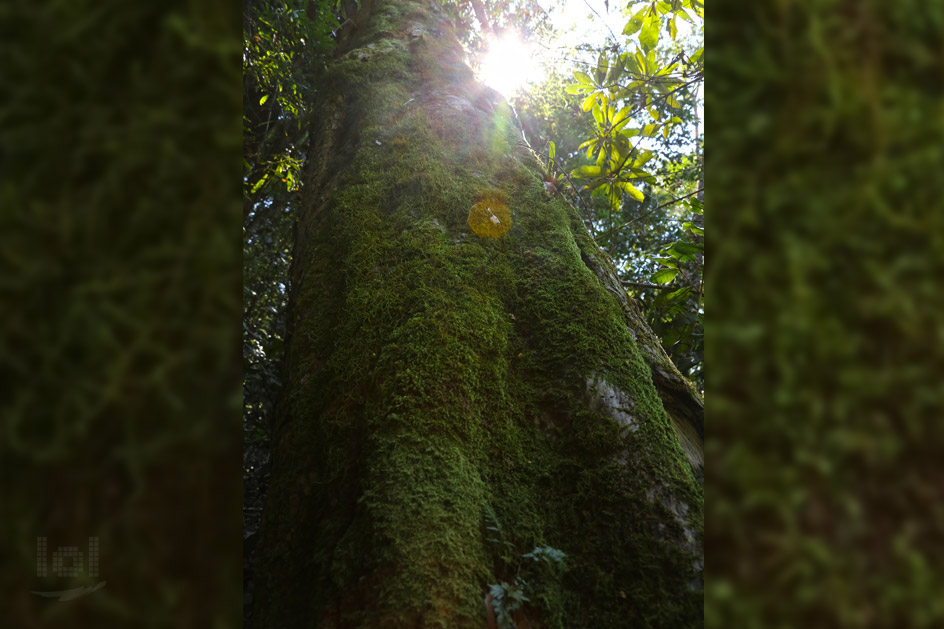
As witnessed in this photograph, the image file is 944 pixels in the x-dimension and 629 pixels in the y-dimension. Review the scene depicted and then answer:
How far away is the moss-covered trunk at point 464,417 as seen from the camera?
128cm

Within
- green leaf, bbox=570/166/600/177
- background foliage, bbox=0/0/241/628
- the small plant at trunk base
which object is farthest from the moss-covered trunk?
background foliage, bbox=0/0/241/628

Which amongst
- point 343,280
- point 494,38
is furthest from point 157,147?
point 494,38

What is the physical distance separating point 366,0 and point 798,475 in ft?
12.9

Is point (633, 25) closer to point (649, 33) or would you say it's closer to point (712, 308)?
point (649, 33)

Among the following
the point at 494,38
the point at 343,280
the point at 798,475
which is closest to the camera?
the point at 798,475

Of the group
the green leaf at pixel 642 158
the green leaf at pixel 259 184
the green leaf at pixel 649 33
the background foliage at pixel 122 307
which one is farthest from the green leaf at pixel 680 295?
the green leaf at pixel 259 184

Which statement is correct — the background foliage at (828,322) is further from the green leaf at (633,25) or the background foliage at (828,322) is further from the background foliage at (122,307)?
the green leaf at (633,25)

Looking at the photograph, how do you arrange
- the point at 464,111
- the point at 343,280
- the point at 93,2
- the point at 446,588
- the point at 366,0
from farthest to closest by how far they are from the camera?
the point at 366,0 → the point at 464,111 → the point at 343,280 → the point at 446,588 → the point at 93,2

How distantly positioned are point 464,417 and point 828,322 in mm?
1037

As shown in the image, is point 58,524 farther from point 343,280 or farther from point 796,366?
point 343,280

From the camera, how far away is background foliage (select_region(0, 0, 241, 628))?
2.40 ft

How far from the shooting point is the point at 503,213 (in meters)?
2.18

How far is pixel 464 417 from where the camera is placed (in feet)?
5.08
